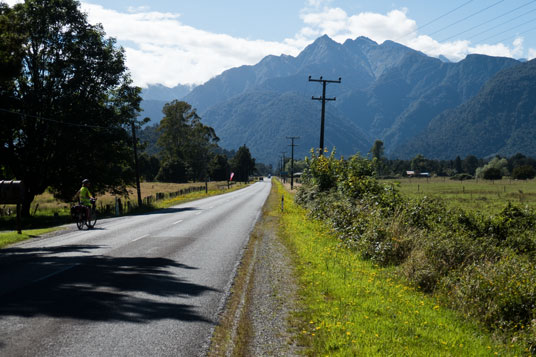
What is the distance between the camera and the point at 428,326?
5684 mm

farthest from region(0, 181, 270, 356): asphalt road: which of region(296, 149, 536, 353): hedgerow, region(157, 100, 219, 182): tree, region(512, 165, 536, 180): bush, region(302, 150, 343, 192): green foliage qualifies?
region(512, 165, 536, 180): bush

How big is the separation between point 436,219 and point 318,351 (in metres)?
10.1

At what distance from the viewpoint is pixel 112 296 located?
6777mm

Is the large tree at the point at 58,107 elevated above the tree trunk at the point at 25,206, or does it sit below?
above

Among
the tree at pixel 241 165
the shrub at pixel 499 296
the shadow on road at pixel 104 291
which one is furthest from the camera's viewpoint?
the tree at pixel 241 165

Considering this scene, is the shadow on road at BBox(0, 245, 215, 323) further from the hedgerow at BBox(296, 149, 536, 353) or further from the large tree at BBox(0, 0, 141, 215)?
the large tree at BBox(0, 0, 141, 215)

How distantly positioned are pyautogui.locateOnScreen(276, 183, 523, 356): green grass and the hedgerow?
0.49 metres

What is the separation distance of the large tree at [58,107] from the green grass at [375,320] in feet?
80.6

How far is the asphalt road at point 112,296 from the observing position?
482 centimetres

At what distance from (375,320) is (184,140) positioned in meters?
90.0

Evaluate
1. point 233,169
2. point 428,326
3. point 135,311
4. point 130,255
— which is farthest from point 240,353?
point 233,169

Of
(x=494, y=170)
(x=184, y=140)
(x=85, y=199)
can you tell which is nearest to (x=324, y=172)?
(x=85, y=199)

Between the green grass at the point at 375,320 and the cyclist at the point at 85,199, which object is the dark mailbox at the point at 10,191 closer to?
the cyclist at the point at 85,199

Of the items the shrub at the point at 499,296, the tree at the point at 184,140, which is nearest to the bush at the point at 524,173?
the tree at the point at 184,140
